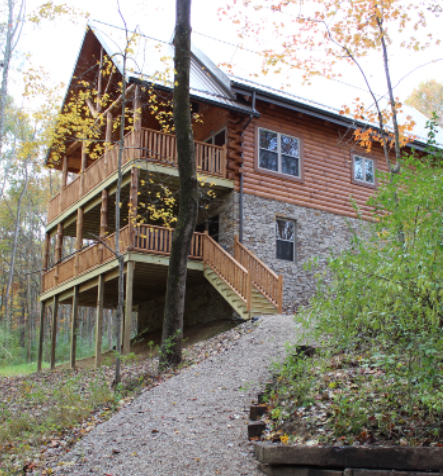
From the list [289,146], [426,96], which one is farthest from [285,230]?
[426,96]

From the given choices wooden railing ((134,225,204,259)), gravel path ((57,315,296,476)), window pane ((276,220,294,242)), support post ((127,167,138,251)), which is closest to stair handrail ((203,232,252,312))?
wooden railing ((134,225,204,259))

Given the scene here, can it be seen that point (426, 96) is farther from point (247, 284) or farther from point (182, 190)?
point (182, 190)

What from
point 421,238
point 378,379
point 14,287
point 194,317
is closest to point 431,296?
point 421,238

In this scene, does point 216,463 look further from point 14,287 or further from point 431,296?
point 14,287

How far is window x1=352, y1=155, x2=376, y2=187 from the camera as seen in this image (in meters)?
20.0

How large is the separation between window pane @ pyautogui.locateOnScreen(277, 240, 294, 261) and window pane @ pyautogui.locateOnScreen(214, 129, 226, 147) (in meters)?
3.96

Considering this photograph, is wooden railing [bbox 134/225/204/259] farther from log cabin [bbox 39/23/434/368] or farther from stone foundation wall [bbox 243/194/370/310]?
stone foundation wall [bbox 243/194/370/310]

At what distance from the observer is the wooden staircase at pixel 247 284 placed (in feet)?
45.7

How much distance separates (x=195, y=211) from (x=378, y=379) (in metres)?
6.37

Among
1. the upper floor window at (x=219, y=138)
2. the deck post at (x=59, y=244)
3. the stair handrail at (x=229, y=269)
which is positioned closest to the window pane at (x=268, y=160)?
the upper floor window at (x=219, y=138)

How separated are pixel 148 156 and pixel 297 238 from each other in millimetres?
5778

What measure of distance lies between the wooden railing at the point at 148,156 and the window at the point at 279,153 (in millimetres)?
1635

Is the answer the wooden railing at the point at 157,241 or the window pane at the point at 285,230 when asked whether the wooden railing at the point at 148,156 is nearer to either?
the wooden railing at the point at 157,241

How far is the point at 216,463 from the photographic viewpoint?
5609 millimetres
